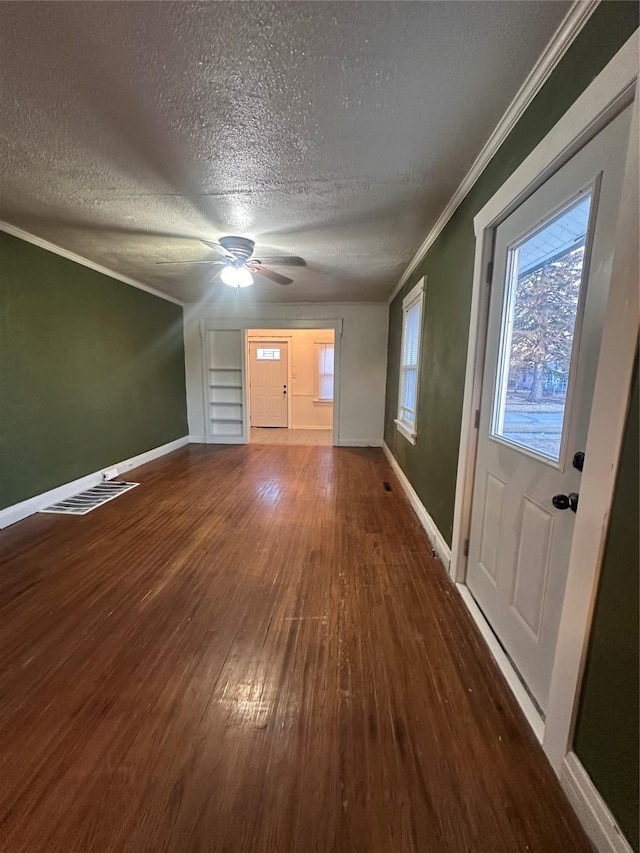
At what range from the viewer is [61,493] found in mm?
3355

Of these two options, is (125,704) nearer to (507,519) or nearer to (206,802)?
(206,802)

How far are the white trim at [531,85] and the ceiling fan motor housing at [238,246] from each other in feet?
5.30

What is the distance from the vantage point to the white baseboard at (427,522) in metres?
2.29

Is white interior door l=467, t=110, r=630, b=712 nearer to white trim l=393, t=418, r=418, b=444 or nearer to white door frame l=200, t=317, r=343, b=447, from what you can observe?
white trim l=393, t=418, r=418, b=444

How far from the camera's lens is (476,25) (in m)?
1.11

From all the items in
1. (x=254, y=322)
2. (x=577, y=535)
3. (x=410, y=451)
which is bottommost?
(x=410, y=451)

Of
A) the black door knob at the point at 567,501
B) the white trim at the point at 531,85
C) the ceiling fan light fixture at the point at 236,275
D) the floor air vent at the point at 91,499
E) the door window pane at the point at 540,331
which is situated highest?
the white trim at the point at 531,85

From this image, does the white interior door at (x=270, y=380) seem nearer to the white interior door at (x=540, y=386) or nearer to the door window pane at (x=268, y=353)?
the door window pane at (x=268, y=353)

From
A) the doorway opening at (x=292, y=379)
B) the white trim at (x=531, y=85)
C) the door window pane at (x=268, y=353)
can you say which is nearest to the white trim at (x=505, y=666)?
the white trim at (x=531, y=85)

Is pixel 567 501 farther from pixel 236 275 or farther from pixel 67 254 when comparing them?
pixel 67 254

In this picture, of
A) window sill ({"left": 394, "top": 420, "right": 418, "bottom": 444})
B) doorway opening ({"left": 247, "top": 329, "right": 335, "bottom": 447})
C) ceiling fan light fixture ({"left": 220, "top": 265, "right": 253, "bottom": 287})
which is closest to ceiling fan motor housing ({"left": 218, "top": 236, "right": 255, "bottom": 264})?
ceiling fan light fixture ({"left": 220, "top": 265, "right": 253, "bottom": 287})

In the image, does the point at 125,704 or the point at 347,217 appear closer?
the point at 125,704

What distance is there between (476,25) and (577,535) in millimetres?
1662

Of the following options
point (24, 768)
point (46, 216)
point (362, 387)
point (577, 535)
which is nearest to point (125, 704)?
point (24, 768)
